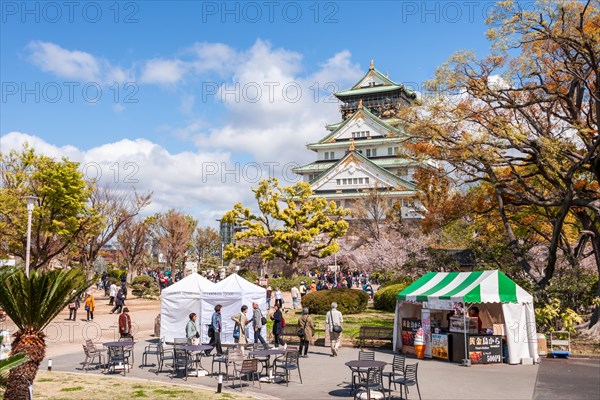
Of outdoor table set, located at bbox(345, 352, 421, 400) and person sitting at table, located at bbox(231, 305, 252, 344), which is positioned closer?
outdoor table set, located at bbox(345, 352, 421, 400)

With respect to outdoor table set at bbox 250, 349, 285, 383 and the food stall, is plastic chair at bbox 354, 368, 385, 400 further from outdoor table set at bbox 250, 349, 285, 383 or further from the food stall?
the food stall

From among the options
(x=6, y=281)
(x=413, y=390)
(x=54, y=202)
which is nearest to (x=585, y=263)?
(x=413, y=390)

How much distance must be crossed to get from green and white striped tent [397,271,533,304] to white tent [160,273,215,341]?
24.2ft

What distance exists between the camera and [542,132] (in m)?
21.6

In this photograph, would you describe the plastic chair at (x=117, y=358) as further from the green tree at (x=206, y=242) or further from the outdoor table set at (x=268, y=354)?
the green tree at (x=206, y=242)

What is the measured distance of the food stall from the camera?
657 inches

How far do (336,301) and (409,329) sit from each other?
414 inches

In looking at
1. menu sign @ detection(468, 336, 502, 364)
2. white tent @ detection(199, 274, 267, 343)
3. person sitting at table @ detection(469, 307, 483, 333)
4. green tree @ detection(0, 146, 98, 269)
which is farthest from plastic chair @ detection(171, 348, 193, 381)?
green tree @ detection(0, 146, 98, 269)

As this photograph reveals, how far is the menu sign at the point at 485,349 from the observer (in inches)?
653

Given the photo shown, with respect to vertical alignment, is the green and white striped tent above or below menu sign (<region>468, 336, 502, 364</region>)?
above

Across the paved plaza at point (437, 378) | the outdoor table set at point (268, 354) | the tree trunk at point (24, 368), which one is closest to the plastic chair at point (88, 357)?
the paved plaza at point (437, 378)

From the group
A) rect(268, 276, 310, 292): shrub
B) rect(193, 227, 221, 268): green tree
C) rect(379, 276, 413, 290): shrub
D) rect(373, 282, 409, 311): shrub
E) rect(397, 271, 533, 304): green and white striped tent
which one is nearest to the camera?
rect(397, 271, 533, 304): green and white striped tent

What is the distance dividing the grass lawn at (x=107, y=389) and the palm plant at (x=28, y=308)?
0.97 m

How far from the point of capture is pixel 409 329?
18906 mm
